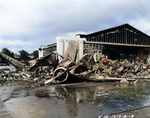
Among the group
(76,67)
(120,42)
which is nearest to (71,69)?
(76,67)

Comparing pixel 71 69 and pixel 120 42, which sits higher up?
pixel 120 42

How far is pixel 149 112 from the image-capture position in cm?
353

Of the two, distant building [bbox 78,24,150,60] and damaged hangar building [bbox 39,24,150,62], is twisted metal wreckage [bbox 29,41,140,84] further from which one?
distant building [bbox 78,24,150,60]

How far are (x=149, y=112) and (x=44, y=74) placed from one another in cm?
719

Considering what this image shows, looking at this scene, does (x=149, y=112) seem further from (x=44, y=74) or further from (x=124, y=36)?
(x=124, y=36)

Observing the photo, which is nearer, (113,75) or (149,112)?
(149,112)

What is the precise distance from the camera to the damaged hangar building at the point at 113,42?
43.0 feet

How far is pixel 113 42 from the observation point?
16.2 metres

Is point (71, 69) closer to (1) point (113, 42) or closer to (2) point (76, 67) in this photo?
(2) point (76, 67)

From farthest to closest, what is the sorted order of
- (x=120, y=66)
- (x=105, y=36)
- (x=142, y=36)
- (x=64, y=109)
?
(x=142, y=36) < (x=105, y=36) < (x=120, y=66) < (x=64, y=109)

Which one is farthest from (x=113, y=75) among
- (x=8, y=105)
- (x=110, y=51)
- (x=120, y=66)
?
(x=110, y=51)

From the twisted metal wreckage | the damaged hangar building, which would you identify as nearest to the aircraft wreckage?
the twisted metal wreckage

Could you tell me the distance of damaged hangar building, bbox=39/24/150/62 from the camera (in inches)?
516

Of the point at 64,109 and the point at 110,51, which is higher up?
the point at 110,51
